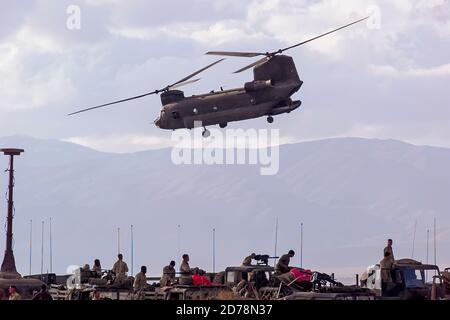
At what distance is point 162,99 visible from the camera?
232ft

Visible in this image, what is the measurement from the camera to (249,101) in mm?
65875

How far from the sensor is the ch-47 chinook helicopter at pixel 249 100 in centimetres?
6544

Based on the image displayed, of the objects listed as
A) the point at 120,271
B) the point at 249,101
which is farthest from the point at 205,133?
the point at 120,271

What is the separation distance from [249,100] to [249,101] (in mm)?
51

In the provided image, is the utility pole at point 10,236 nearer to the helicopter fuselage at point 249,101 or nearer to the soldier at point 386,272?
the helicopter fuselage at point 249,101

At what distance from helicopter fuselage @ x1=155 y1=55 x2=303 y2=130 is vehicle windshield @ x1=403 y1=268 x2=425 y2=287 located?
81.6 ft

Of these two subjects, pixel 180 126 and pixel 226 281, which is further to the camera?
pixel 180 126

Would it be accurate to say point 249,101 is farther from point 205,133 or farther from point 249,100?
point 205,133

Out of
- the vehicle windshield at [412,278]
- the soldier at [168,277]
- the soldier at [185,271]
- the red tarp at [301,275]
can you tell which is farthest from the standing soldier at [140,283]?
the vehicle windshield at [412,278]

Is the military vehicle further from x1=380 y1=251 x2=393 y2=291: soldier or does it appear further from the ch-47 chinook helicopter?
the ch-47 chinook helicopter

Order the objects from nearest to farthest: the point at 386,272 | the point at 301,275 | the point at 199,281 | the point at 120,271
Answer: the point at 301,275, the point at 199,281, the point at 386,272, the point at 120,271
